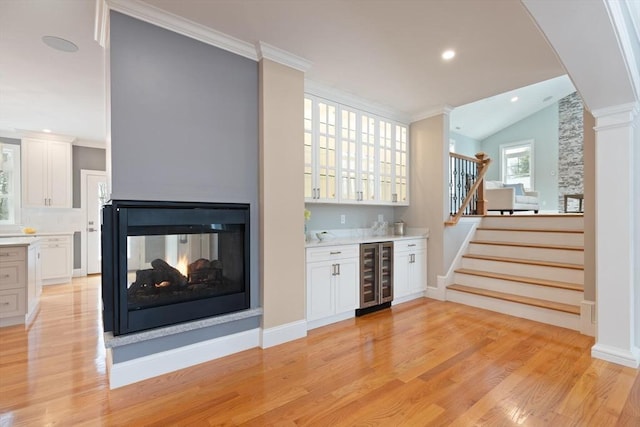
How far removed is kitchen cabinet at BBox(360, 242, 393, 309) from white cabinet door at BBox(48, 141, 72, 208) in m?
5.92

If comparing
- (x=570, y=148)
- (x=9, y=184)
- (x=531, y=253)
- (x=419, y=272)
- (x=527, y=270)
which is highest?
(x=570, y=148)

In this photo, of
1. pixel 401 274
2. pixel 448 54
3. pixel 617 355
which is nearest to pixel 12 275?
pixel 401 274

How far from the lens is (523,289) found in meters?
3.73

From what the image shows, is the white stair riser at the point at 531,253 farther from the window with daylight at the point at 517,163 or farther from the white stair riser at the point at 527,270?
the window with daylight at the point at 517,163

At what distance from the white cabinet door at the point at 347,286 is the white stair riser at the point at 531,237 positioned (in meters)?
2.48

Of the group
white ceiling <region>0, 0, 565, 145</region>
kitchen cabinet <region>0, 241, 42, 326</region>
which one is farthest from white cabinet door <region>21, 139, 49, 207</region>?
kitchen cabinet <region>0, 241, 42, 326</region>

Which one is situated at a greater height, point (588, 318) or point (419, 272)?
point (419, 272)

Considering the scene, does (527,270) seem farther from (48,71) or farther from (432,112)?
(48,71)

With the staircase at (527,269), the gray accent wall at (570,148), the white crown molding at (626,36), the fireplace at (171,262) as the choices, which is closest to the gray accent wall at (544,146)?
the gray accent wall at (570,148)

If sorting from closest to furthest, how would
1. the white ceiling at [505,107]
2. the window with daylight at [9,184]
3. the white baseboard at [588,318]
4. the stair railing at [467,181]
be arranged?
1. the white baseboard at [588,318]
2. the stair railing at [467,181]
3. the window with daylight at [9,184]
4. the white ceiling at [505,107]

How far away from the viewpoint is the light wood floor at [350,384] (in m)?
1.81

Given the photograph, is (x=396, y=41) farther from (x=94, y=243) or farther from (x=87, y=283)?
(x=94, y=243)

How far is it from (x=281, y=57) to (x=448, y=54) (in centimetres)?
159

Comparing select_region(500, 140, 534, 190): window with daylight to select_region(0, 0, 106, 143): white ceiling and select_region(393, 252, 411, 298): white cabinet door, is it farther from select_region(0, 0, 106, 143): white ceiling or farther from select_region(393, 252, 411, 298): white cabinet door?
select_region(0, 0, 106, 143): white ceiling
